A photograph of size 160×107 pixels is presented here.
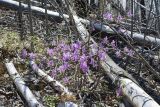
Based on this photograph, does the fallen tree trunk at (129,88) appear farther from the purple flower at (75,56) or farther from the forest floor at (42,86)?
the purple flower at (75,56)

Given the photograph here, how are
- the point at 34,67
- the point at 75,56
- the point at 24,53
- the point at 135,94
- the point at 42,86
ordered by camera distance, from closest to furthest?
the point at 135,94 < the point at 75,56 < the point at 42,86 < the point at 34,67 < the point at 24,53

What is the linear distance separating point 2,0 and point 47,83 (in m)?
3.22

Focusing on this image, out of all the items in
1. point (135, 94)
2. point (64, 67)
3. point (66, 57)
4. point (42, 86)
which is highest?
point (66, 57)

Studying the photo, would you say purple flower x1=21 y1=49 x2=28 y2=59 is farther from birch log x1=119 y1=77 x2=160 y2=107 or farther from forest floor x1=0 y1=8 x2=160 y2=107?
birch log x1=119 y1=77 x2=160 y2=107

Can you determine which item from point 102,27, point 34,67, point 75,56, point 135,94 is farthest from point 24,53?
point 135,94

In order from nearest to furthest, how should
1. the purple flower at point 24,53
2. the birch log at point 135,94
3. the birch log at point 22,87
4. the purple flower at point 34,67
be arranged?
the birch log at point 135,94 < the birch log at point 22,87 < the purple flower at point 34,67 < the purple flower at point 24,53

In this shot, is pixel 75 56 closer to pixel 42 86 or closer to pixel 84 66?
pixel 84 66

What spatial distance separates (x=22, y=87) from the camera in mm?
4609

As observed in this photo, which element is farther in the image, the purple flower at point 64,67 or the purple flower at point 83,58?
the purple flower at point 64,67

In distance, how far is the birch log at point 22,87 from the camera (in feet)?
13.9

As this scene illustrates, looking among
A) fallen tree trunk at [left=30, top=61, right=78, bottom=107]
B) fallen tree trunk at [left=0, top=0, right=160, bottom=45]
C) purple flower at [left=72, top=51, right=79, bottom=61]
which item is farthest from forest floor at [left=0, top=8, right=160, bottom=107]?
fallen tree trunk at [left=0, top=0, right=160, bottom=45]

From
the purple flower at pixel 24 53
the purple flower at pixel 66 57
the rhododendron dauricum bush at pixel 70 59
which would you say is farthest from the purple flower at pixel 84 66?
the purple flower at pixel 24 53

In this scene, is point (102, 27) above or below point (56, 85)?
above

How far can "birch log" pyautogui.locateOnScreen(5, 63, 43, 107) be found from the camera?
167 inches
